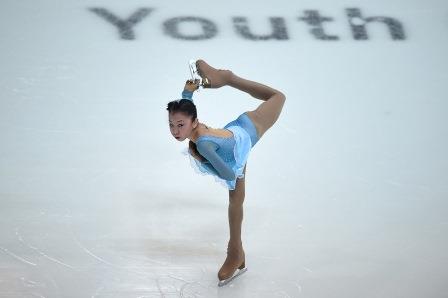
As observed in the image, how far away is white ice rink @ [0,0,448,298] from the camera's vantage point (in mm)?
3600

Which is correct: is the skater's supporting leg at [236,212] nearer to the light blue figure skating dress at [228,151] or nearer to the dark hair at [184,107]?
the light blue figure skating dress at [228,151]

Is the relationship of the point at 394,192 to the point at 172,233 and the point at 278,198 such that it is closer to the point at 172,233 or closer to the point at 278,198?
the point at 278,198

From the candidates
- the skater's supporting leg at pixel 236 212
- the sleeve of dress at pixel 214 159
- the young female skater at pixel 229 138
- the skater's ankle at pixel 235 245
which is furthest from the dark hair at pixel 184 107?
the skater's ankle at pixel 235 245

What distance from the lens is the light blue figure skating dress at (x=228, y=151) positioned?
331cm

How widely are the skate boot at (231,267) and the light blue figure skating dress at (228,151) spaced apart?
298 millimetres

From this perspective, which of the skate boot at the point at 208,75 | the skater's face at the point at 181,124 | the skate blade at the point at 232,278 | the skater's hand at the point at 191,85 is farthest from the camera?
the skate boot at the point at 208,75

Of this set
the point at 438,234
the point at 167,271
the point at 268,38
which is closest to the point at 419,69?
the point at 268,38

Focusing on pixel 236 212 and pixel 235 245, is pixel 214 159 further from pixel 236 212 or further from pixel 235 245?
pixel 235 245

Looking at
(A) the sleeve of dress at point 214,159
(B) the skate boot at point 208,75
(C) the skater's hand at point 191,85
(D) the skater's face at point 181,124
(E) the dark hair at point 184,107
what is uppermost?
(B) the skate boot at point 208,75

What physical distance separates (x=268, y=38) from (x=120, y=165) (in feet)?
5.52

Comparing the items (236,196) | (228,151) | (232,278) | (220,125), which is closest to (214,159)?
(228,151)

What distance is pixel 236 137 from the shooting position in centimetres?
349

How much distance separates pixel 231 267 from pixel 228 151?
51 cm

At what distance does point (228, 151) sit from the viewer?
343 centimetres
